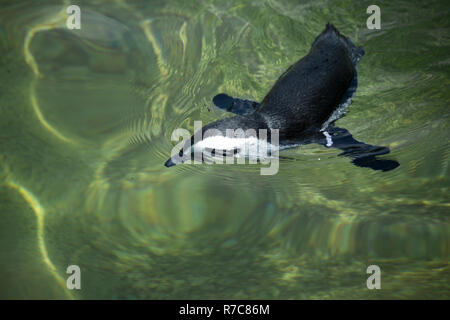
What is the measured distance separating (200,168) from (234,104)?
1.09 metres

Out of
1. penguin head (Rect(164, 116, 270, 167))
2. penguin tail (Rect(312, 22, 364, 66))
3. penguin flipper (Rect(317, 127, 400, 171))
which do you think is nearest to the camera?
penguin head (Rect(164, 116, 270, 167))

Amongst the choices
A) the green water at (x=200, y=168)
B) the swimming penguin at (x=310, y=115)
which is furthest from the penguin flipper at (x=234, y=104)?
the swimming penguin at (x=310, y=115)

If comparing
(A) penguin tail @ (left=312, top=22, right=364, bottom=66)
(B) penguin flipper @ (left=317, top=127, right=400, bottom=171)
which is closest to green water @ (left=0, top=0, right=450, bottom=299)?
(B) penguin flipper @ (left=317, top=127, right=400, bottom=171)

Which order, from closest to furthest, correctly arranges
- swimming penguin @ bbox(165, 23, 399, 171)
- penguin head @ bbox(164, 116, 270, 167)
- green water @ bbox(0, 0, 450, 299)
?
green water @ bbox(0, 0, 450, 299) < penguin head @ bbox(164, 116, 270, 167) < swimming penguin @ bbox(165, 23, 399, 171)

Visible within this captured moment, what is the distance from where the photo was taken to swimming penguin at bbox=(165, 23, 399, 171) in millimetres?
2994

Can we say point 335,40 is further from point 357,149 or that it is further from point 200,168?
point 200,168

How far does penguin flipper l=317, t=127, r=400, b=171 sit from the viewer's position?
10.6ft

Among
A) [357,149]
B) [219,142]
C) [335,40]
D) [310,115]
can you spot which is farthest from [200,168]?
[335,40]

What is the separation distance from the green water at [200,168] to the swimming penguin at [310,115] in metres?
0.16

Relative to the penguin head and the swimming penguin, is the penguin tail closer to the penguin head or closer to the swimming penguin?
the swimming penguin

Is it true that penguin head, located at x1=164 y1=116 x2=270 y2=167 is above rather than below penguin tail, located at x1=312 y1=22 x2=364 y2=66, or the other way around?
below

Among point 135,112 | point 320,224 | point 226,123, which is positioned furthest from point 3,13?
point 320,224

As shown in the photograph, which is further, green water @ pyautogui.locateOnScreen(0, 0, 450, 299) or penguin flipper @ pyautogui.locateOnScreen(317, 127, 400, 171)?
penguin flipper @ pyautogui.locateOnScreen(317, 127, 400, 171)

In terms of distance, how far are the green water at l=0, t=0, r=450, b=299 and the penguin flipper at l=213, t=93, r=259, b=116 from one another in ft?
0.42
